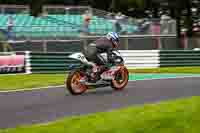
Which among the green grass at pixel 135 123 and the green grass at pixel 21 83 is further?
the green grass at pixel 21 83

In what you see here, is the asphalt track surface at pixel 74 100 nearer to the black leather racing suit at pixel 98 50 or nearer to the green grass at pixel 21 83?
the black leather racing suit at pixel 98 50

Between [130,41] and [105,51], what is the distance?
11.6 metres

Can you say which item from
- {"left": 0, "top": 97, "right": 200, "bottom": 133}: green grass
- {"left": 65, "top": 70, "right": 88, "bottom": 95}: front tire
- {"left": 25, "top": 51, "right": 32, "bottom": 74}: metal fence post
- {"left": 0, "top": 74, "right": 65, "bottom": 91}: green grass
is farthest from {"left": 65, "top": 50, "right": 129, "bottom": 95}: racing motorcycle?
{"left": 25, "top": 51, "right": 32, "bottom": 74}: metal fence post

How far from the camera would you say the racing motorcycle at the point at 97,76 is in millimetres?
12617

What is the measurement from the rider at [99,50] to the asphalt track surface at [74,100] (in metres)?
0.70

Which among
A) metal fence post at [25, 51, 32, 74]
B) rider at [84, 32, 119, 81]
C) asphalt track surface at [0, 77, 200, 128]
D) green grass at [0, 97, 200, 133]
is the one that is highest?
rider at [84, 32, 119, 81]

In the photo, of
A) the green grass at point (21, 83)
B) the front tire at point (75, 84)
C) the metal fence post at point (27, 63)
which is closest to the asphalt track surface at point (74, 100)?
the front tire at point (75, 84)

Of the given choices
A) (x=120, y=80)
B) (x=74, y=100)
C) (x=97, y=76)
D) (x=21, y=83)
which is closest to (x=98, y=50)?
(x=97, y=76)

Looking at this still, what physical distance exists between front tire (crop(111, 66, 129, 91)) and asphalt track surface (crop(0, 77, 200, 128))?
6.8 inches

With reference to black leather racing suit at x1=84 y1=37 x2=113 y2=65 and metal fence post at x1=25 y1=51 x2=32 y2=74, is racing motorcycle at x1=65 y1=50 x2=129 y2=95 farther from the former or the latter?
metal fence post at x1=25 y1=51 x2=32 y2=74

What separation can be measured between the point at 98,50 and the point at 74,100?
1.80 metres

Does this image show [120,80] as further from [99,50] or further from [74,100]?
[74,100]

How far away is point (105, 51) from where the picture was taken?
43.4ft

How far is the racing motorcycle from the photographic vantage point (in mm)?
12617
